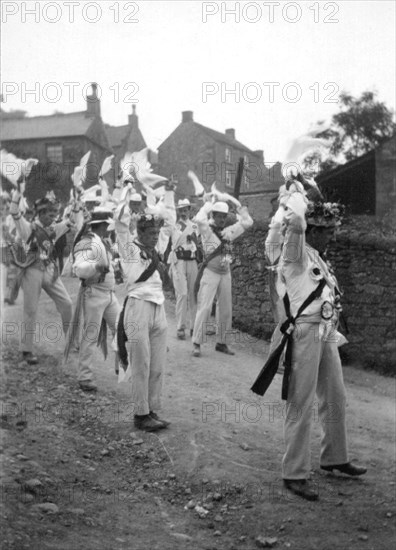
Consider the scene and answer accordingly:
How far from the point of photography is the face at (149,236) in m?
5.32

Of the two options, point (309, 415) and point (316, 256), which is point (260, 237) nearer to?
point (316, 256)

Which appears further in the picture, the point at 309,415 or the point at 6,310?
the point at 6,310

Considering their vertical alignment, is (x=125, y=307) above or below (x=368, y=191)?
below

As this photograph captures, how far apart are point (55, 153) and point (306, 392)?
3.28 m

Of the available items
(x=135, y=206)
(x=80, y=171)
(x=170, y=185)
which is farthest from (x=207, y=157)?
(x=80, y=171)

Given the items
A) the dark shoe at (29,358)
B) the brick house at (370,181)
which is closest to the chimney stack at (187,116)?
the dark shoe at (29,358)

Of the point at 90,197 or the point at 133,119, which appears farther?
the point at 90,197

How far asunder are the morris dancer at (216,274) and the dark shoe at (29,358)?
1773 millimetres

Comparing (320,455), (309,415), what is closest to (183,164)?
(309,415)

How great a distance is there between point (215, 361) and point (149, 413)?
3.43 ft

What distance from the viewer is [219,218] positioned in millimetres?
6121

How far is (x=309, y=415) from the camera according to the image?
448 centimetres

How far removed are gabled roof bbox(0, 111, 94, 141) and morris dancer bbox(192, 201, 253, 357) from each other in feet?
4.18

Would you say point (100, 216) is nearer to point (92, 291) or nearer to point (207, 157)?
point (92, 291)
